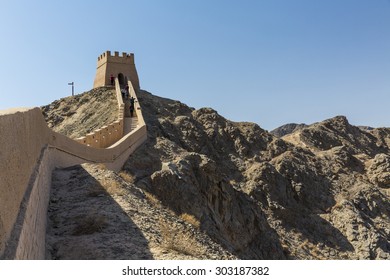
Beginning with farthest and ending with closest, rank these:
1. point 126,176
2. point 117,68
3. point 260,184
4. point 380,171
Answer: point 117,68, point 380,171, point 260,184, point 126,176

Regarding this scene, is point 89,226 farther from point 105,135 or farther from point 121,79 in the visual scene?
point 121,79

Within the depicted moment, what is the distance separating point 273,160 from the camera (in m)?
41.1

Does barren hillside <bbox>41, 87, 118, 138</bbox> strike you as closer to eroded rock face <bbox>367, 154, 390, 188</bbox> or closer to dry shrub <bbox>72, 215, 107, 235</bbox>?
dry shrub <bbox>72, 215, 107, 235</bbox>

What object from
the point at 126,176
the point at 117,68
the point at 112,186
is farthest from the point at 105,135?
the point at 117,68

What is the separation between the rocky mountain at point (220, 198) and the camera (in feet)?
35.7

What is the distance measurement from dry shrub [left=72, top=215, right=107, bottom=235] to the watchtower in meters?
34.7

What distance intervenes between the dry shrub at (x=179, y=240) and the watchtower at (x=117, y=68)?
34.8 metres

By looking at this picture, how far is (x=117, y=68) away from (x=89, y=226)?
35812 mm

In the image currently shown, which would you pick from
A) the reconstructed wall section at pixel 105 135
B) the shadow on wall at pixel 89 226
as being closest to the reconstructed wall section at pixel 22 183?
the shadow on wall at pixel 89 226

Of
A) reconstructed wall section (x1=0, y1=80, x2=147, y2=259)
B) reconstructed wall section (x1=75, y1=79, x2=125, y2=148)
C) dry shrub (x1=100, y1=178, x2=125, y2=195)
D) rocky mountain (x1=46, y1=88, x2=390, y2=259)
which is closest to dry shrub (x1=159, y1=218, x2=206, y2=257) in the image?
rocky mountain (x1=46, y1=88, x2=390, y2=259)

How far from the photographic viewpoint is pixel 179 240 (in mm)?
10797
